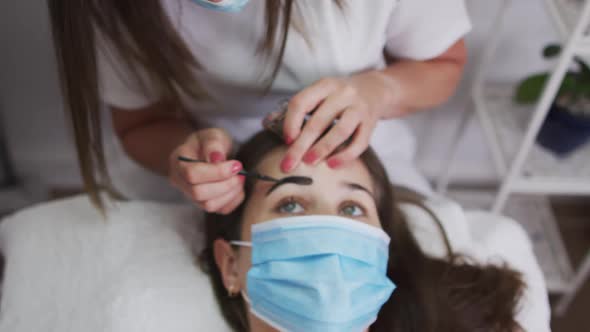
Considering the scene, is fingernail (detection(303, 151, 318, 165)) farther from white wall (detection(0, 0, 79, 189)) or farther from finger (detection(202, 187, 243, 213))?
white wall (detection(0, 0, 79, 189))

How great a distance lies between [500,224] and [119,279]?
784 mm

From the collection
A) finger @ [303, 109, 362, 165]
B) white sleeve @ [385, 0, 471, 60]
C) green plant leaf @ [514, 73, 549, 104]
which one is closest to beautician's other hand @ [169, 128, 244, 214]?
finger @ [303, 109, 362, 165]

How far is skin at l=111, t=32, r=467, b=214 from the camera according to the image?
704mm

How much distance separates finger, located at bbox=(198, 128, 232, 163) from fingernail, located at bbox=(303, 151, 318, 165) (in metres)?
0.12

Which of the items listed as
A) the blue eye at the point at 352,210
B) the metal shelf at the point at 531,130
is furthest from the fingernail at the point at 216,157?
the metal shelf at the point at 531,130

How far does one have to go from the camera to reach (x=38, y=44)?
4.24 feet

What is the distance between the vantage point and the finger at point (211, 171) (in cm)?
70

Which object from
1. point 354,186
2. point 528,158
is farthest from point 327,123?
point 528,158

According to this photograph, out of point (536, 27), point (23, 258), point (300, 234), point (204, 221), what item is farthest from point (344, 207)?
point (536, 27)

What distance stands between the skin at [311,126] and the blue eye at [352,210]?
0.07m

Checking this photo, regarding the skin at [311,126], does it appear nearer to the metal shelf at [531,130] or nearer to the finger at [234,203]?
the finger at [234,203]

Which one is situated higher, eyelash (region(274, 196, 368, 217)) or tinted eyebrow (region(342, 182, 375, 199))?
tinted eyebrow (region(342, 182, 375, 199))

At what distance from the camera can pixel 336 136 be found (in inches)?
27.6

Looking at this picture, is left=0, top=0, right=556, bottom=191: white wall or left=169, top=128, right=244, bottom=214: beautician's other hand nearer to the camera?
left=169, top=128, right=244, bottom=214: beautician's other hand
